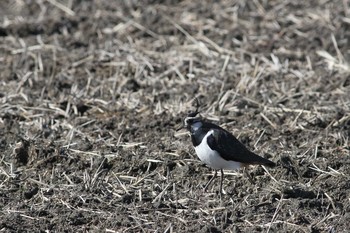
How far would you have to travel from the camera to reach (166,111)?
10.3m

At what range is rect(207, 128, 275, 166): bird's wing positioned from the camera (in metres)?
8.28

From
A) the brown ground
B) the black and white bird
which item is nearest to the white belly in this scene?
the black and white bird

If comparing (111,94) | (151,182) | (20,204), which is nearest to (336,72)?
(111,94)

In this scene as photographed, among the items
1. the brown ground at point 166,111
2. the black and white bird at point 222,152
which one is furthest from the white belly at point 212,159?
the brown ground at point 166,111

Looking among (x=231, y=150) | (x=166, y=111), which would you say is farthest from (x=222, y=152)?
(x=166, y=111)

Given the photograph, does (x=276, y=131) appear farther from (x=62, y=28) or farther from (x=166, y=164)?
(x=62, y=28)

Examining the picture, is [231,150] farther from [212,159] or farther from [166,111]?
[166,111]

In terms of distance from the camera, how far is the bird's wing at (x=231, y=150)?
8.28 m

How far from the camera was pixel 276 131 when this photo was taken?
9.72 m

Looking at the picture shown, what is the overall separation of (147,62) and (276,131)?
8.43ft

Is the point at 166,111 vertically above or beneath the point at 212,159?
beneath

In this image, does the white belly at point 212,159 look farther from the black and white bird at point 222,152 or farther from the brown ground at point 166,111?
the brown ground at point 166,111

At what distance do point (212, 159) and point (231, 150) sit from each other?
208mm

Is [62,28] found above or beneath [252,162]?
beneath
